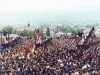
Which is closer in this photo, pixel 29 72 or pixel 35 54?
pixel 29 72

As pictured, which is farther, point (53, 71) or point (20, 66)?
point (20, 66)

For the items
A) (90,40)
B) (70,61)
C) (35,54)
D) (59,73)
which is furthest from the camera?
(90,40)

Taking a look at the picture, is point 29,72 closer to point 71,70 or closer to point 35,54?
point 71,70

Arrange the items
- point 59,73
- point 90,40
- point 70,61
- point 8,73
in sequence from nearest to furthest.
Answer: point 59,73 → point 8,73 → point 70,61 → point 90,40

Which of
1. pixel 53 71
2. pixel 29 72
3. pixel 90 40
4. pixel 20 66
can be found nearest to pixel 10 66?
pixel 20 66

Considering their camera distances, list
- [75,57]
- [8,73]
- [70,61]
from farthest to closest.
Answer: [75,57]
[70,61]
[8,73]

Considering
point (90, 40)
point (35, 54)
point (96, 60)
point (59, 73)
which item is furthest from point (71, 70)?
point (90, 40)

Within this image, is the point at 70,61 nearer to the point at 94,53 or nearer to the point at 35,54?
the point at 94,53

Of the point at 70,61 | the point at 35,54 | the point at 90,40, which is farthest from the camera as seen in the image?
the point at 90,40
